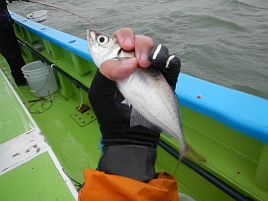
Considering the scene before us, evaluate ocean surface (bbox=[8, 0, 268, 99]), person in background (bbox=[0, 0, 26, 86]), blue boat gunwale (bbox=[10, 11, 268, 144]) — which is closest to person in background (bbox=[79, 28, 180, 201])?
blue boat gunwale (bbox=[10, 11, 268, 144])

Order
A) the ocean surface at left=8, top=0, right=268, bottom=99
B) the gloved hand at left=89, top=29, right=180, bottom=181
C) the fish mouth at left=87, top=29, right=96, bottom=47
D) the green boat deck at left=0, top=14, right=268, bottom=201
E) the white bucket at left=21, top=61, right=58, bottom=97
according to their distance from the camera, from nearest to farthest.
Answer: the fish mouth at left=87, top=29, right=96, bottom=47 → the gloved hand at left=89, top=29, right=180, bottom=181 → the green boat deck at left=0, top=14, right=268, bottom=201 → the white bucket at left=21, top=61, right=58, bottom=97 → the ocean surface at left=8, top=0, right=268, bottom=99

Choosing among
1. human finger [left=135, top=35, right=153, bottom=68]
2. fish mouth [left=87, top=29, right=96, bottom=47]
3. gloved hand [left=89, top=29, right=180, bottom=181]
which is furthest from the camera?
gloved hand [left=89, top=29, right=180, bottom=181]

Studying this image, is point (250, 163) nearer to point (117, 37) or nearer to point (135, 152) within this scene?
point (135, 152)

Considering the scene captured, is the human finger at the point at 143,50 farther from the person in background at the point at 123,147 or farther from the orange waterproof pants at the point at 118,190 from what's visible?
the orange waterproof pants at the point at 118,190

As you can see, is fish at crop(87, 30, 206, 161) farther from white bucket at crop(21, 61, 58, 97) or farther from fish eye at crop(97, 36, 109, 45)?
white bucket at crop(21, 61, 58, 97)

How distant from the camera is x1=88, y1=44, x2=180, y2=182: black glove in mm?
1360

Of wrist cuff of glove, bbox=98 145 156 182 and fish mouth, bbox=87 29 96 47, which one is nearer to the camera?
fish mouth, bbox=87 29 96 47

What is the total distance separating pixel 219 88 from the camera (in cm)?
181

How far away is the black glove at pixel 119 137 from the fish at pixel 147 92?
0.22 metres

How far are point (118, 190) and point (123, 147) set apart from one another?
13.0 inches

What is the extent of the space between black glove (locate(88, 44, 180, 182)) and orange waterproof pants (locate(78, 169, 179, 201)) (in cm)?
14

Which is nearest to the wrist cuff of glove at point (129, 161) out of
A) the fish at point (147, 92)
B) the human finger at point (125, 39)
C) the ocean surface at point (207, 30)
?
the fish at point (147, 92)

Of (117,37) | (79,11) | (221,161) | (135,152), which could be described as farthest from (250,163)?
(79,11)

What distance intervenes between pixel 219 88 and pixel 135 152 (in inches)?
30.7
